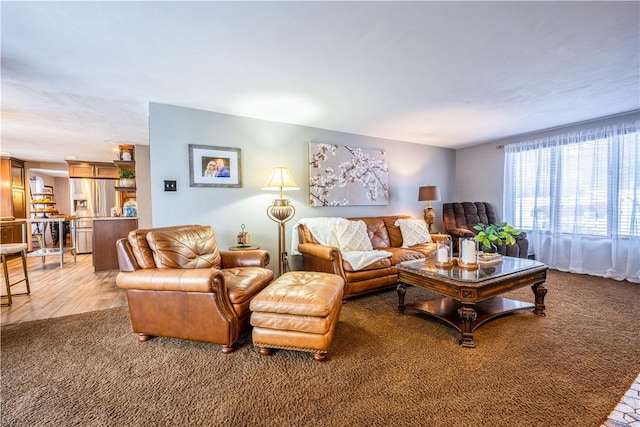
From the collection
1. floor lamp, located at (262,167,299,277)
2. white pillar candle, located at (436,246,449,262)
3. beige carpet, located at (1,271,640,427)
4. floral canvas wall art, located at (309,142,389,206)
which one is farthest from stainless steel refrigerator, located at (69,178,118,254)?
white pillar candle, located at (436,246,449,262)

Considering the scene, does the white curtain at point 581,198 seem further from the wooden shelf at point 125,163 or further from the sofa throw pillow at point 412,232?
the wooden shelf at point 125,163

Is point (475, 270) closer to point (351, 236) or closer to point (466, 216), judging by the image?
point (351, 236)

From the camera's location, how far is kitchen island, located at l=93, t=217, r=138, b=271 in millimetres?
4547

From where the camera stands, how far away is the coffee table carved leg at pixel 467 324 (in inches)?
79.4

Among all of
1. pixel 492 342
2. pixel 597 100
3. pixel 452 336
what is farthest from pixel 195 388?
pixel 597 100

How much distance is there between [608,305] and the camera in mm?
2771

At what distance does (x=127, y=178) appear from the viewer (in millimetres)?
4875

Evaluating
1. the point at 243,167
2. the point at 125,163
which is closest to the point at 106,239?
the point at 125,163

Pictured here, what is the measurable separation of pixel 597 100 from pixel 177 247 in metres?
4.77

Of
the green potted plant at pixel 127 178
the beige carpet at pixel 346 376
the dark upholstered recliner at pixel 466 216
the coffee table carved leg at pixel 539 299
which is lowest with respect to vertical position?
the beige carpet at pixel 346 376

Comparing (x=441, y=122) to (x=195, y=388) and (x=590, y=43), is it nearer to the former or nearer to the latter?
(x=590, y=43)

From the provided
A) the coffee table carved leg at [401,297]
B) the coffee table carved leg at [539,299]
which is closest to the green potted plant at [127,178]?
the coffee table carved leg at [401,297]

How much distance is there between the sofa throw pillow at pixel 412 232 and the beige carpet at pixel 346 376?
5.25 feet

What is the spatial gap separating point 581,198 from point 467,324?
3479 millimetres
